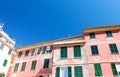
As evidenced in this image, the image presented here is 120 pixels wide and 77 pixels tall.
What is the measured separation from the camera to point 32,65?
1040 inches

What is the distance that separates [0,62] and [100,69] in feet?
70.7

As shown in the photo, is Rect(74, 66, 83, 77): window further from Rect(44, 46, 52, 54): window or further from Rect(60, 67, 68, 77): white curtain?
Rect(44, 46, 52, 54): window

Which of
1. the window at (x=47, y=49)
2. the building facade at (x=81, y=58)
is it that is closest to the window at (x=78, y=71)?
the building facade at (x=81, y=58)

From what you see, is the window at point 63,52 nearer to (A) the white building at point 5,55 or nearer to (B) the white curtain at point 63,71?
(B) the white curtain at point 63,71

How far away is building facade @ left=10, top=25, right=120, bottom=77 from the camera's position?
20.0 m

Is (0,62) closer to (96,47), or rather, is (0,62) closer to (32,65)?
(32,65)

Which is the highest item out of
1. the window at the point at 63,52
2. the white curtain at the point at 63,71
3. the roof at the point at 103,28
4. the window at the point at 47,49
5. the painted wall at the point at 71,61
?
the roof at the point at 103,28

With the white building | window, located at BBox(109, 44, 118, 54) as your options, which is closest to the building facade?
window, located at BBox(109, 44, 118, 54)

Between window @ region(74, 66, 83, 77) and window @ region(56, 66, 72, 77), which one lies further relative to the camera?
window @ region(56, 66, 72, 77)

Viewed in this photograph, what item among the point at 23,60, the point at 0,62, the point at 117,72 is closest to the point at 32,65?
the point at 23,60

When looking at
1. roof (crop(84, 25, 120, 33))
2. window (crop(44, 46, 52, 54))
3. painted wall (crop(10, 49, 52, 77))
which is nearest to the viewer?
roof (crop(84, 25, 120, 33))

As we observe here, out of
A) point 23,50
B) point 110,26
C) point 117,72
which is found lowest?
point 117,72

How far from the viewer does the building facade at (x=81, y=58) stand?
1995 cm

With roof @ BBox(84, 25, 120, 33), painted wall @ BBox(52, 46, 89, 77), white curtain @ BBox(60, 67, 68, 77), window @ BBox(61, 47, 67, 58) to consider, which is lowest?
white curtain @ BBox(60, 67, 68, 77)
